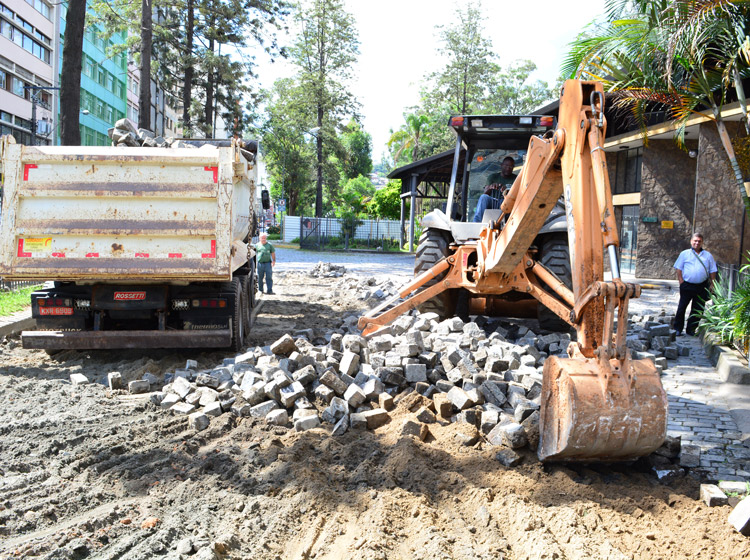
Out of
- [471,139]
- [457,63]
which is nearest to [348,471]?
[471,139]

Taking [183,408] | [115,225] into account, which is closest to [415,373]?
[183,408]

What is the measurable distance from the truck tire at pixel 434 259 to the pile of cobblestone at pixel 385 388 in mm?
1448

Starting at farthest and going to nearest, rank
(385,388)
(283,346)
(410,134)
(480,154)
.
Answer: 1. (410,134)
2. (480,154)
3. (283,346)
4. (385,388)

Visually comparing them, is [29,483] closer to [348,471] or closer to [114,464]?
[114,464]

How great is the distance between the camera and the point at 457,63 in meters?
42.6

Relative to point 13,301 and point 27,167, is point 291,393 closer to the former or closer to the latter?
point 27,167

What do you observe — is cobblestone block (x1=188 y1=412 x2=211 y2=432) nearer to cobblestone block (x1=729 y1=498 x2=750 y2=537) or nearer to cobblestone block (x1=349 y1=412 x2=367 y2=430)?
cobblestone block (x1=349 y1=412 x2=367 y2=430)

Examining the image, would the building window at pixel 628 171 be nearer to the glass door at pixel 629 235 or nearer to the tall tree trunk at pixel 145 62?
the glass door at pixel 629 235

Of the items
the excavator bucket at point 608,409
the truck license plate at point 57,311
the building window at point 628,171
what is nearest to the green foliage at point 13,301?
the truck license plate at point 57,311

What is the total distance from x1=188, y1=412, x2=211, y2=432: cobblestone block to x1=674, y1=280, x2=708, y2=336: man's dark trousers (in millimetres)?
7583

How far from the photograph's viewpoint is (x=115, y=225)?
23.5 feet

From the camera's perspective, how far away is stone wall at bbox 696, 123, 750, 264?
15297 millimetres

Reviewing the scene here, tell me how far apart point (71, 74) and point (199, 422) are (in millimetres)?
10550

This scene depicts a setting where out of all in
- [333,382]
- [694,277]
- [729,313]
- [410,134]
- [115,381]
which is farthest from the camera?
[410,134]
